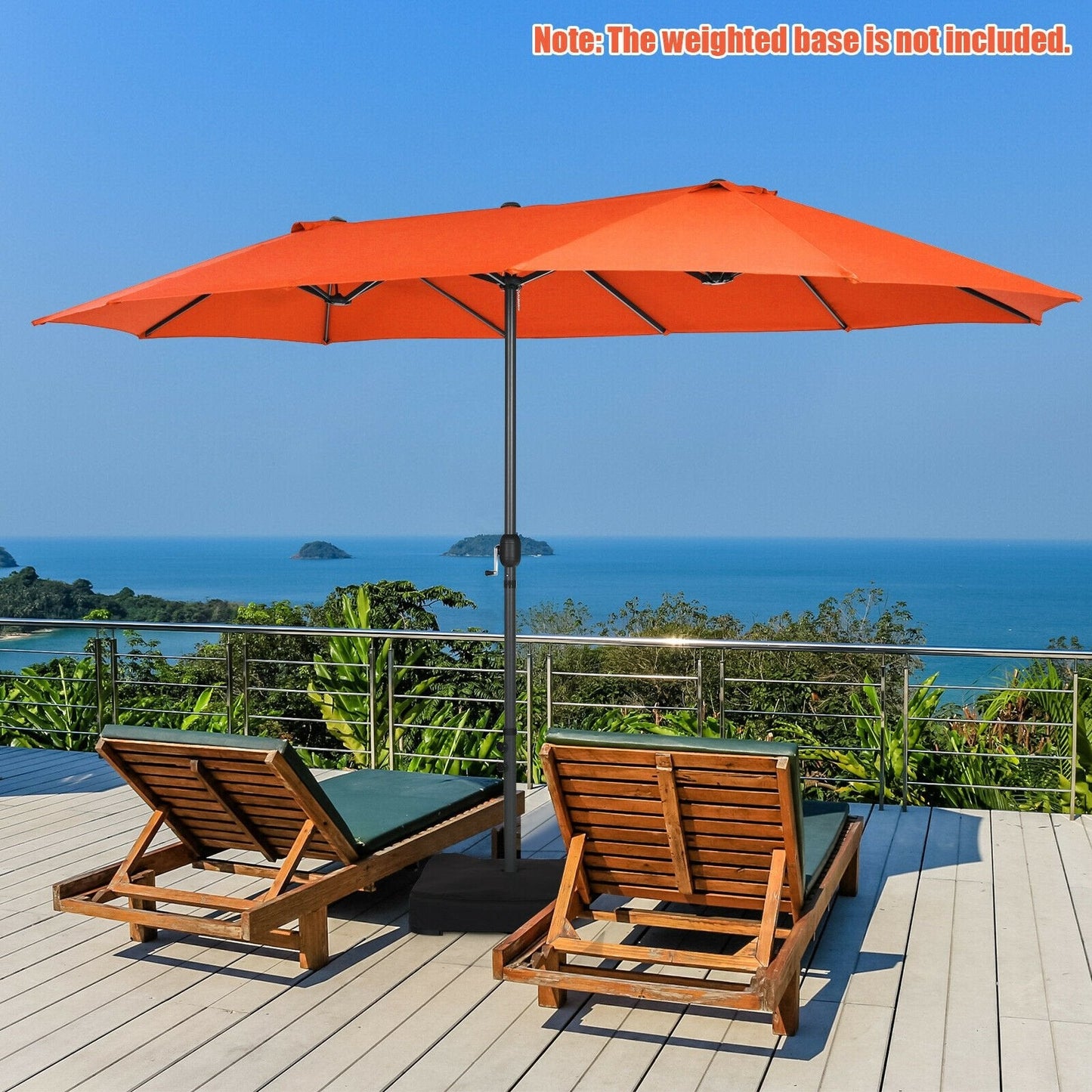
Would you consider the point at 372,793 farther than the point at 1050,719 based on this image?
No

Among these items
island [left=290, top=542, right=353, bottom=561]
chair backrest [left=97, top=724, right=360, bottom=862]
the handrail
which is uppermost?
island [left=290, top=542, right=353, bottom=561]

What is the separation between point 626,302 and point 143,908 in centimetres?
298

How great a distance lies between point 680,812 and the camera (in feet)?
11.2

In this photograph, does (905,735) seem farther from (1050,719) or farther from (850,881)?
(1050,719)

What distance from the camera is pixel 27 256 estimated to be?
53875 millimetres

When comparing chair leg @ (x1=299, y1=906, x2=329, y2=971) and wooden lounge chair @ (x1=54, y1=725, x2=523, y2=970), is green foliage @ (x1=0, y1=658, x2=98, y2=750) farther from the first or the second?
chair leg @ (x1=299, y1=906, x2=329, y2=971)

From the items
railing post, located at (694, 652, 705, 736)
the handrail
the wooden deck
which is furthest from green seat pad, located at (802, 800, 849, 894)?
railing post, located at (694, 652, 705, 736)

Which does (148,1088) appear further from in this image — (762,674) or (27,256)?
(27,256)

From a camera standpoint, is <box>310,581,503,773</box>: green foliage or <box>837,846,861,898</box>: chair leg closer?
<box>837,846,861,898</box>: chair leg

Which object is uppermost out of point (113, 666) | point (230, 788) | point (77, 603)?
point (113, 666)

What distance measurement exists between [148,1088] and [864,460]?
55313 millimetres

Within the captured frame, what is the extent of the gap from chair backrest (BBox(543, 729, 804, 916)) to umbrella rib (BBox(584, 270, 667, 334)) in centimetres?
197

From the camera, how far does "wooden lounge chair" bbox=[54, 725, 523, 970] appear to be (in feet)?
12.0

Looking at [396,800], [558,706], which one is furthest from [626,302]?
[558,706]
